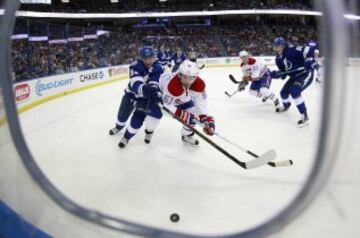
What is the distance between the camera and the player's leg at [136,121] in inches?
130

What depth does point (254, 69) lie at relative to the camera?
17.4ft

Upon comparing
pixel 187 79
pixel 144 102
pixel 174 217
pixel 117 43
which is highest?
pixel 117 43

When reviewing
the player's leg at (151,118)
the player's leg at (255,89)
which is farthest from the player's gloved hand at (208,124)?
the player's leg at (255,89)

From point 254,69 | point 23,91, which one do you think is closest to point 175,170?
point 254,69

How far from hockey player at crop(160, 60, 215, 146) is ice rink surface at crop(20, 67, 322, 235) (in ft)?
1.20

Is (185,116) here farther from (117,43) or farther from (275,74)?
(117,43)

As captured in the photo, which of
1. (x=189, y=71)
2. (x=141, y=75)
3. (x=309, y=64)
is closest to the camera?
(x=189, y=71)

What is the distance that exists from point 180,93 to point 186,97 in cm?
14

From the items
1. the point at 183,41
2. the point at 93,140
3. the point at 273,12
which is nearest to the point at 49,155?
the point at 93,140

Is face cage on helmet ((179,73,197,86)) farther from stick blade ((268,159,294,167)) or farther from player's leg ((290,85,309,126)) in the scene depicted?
player's leg ((290,85,309,126))

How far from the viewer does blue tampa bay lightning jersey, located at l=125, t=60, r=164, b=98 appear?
3191 millimetres

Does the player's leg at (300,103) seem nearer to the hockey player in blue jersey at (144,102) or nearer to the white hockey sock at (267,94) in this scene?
the white hockey sock at (267,94)

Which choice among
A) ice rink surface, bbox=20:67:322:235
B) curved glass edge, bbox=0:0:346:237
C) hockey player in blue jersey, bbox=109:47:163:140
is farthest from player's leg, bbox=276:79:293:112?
curved glass edge, bbox=0:0:346:237

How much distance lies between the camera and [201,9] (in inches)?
858
